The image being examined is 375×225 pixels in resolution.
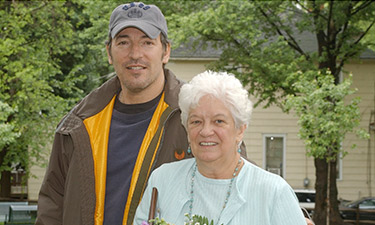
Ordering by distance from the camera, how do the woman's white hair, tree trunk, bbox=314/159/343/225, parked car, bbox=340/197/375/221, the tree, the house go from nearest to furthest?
the woman's white hair < the tree < tree trunk, bbox=314/159/343/225 < parked car, bbox=340/197/375/221 < the house

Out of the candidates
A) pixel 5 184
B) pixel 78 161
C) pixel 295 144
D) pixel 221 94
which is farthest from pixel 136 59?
pixel 295 144

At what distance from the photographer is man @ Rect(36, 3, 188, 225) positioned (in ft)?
11.2

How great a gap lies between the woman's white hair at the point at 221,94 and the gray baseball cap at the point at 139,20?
69cm

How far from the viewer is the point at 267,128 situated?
28000mm

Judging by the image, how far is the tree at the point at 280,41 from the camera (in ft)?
59.7

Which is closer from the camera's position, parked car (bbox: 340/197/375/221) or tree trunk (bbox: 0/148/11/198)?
tree trunk (bbox: 0/148/11/198)

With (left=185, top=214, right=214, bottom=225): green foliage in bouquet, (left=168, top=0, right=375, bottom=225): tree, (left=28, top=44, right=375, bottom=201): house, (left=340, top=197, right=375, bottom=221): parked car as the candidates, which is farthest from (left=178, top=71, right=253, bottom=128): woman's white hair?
(left=28, top=44, right=375, bottom=201): house

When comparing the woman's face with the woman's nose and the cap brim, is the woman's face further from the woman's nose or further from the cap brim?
the cap brim

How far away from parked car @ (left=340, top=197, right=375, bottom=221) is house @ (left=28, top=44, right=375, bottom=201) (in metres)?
3.44

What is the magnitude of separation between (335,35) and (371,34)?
54.1 inches

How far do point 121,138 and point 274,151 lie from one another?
2501 cm

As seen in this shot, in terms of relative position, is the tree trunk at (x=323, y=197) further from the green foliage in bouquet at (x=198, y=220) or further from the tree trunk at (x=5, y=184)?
the green foliage in bouquet at (x=198, y=220)

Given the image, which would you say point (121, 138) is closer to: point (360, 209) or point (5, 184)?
point (5, 184)

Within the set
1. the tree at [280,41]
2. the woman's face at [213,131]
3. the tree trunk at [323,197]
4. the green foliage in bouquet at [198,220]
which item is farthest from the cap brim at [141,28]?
the tree trunk at [323,197]
